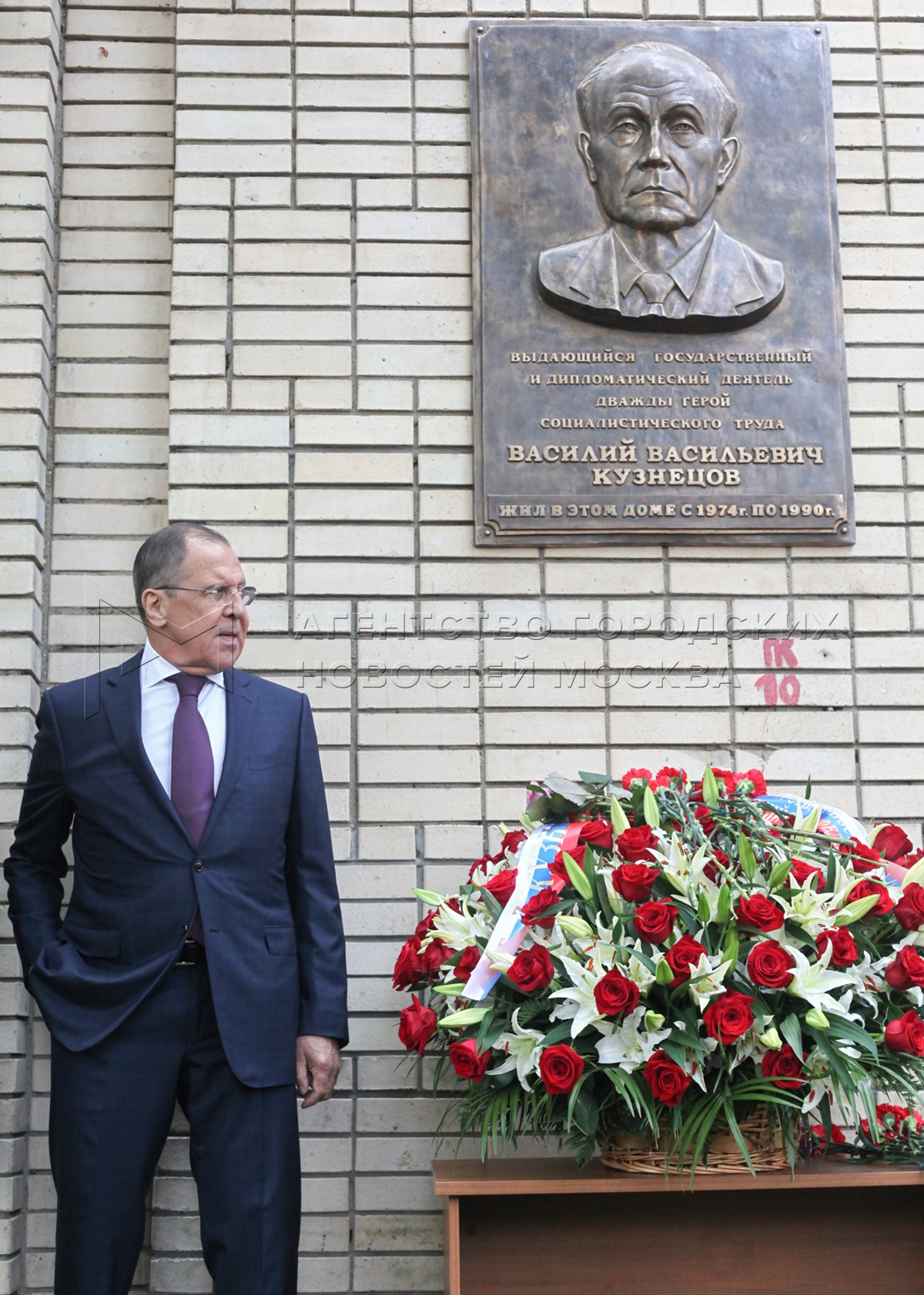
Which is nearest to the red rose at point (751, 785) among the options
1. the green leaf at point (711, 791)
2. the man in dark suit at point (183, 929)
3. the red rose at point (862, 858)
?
the green leaf at point (711, 791)

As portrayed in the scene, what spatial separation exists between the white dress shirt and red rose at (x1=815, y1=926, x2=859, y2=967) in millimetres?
1296

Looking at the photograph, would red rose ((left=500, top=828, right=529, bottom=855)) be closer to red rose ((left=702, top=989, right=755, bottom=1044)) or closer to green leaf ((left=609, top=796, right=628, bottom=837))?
green leaf ((left=609, top=796, right=628, bottom=837))

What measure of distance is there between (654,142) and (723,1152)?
8.26ft

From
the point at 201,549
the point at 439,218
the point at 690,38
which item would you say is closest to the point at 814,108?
the point at 690,38

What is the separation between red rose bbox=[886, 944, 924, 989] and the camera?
8.14 ft

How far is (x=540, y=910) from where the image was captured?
8.45 feet

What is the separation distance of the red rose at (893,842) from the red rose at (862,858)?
15 centimetres

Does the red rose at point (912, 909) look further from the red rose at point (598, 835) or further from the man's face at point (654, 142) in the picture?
the man's face at point (654, 142)

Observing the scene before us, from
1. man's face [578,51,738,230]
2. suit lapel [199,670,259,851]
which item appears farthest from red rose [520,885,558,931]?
man's face [578,51,738,230]

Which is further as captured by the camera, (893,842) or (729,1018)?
(893,842)

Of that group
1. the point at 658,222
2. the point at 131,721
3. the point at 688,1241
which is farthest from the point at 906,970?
the point at 658,222

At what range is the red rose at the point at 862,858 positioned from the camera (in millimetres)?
2637

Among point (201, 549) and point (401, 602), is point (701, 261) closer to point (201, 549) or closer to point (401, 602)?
point (401, 602)

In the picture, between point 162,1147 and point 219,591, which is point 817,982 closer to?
point 162,1147
